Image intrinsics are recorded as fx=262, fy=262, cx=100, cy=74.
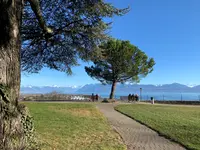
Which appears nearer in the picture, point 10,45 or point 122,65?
point 10,45

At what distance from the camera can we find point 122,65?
37562 mm

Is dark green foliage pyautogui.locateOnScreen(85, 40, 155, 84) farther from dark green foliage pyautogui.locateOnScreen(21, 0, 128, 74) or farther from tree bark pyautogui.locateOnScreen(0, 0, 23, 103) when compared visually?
tree bark pyautogui.locateOnScreen(0, 0, 23, 103)

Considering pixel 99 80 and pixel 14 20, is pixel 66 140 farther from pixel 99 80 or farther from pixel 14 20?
pixel 99 80

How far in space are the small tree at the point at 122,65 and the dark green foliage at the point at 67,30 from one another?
87.7 feet

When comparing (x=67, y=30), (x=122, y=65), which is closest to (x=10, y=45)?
(x=67, y=30)

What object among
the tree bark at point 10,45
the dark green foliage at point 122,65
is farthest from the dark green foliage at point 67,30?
the dark green foliage at point 122,65

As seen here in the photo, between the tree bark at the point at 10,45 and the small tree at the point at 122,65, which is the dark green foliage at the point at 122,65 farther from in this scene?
the tree bark at the point at 10,45

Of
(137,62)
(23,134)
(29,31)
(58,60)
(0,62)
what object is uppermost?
(137,62)

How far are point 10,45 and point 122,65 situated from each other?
3286 cm

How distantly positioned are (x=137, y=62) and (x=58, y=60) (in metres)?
29.2

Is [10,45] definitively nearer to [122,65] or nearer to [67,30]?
[67,30]

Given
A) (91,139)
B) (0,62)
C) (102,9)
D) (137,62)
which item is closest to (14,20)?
(0,62)

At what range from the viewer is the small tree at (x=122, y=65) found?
37.0 metres

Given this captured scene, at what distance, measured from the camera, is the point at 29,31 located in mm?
8344
